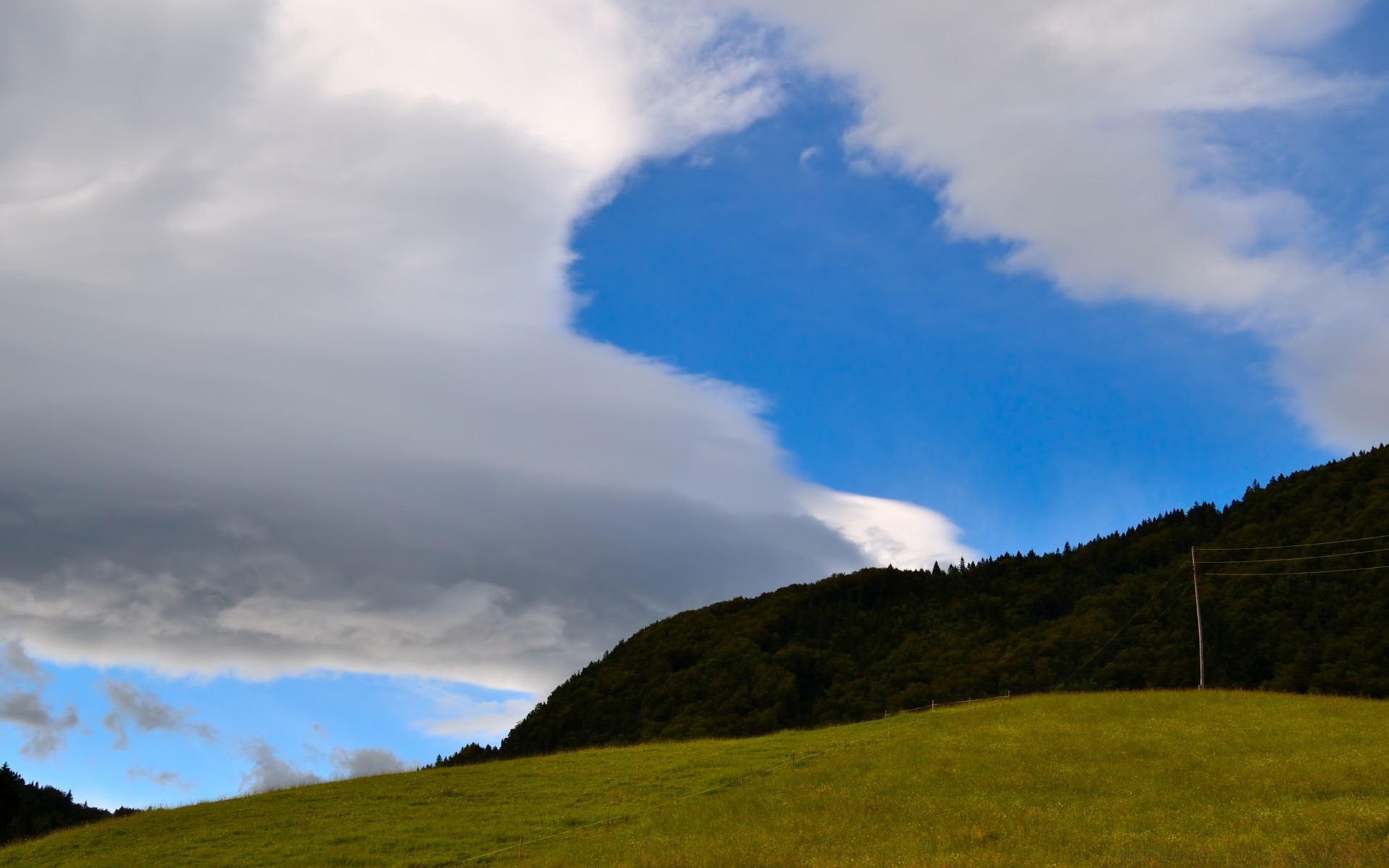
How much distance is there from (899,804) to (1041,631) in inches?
4280

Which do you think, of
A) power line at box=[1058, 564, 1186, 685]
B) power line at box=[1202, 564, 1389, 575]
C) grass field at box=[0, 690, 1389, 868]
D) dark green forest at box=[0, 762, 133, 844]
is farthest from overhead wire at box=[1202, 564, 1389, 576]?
dark green forest at box=[0, 762, 133, 844]

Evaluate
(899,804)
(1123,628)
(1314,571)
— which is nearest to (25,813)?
(899,804)

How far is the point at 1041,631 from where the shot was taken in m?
138

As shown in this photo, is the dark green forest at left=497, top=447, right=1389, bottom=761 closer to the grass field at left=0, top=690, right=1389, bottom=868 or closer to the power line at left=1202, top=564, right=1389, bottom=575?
the power line at left=1202, top=564, right=1389, bottom=575

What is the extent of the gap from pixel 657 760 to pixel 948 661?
3827 inches

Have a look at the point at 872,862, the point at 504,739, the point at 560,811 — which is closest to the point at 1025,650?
the point at 504,739

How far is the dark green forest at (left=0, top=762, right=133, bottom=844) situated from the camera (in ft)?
243

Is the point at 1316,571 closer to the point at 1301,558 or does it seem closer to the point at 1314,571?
the point at 1314,571

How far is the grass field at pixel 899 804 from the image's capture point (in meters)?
29.9

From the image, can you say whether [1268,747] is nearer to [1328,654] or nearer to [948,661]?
[1328,654]

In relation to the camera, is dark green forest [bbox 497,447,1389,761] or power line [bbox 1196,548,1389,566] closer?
dark green forest [bbox 497,447,1389,761]

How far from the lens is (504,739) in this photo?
Answer: 142 meters

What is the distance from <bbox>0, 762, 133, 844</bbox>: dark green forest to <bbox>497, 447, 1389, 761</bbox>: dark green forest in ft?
144

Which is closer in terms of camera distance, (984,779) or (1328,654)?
(984,779)
